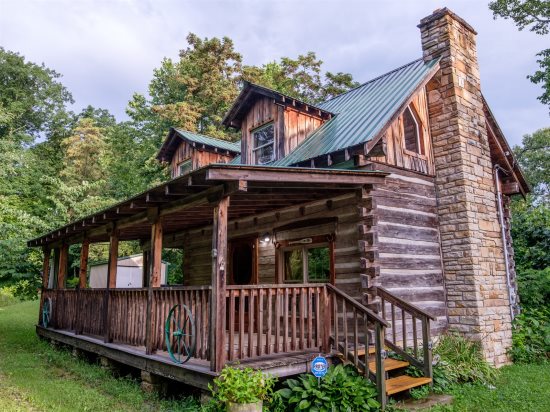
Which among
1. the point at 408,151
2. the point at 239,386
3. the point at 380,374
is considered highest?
the point at 408,151

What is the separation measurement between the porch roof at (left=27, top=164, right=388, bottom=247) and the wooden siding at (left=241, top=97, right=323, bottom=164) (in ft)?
7.10

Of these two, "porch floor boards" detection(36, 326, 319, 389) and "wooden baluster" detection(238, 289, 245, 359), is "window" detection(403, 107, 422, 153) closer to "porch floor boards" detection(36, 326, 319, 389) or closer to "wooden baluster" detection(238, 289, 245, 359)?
"porch floor boards" detection(36, 326, 319, 389)

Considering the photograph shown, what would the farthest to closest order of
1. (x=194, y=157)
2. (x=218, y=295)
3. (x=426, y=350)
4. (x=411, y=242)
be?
1. (x=194, y=157)
2. (x=411, y=242)
3. (x=426, y=350)
4. (x=218, y=295)

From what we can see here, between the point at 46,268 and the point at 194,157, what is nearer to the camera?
the point at 46,268

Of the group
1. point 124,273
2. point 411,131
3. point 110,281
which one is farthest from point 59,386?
point 124,273

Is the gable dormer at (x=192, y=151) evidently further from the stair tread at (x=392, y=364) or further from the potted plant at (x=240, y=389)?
the potted plant at (x=240, y=389)

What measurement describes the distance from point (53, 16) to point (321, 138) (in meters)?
9.80

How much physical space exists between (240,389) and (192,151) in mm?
12038

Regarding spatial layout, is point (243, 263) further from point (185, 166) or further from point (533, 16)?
point (533, 16)

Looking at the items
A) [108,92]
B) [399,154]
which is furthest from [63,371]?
[108,92]

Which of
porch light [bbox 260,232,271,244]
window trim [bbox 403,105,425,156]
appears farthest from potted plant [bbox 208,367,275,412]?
window trim [bbox 403,105,425,156]

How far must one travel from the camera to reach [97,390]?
287 inches

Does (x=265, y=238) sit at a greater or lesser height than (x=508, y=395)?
greater

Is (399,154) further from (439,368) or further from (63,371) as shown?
(63,371)
